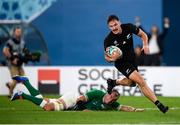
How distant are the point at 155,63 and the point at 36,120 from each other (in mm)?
13755

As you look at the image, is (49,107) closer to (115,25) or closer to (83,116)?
(83,116)

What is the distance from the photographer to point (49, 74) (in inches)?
1112

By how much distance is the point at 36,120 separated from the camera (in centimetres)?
1712

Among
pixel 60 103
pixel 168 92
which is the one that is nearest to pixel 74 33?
pixel 168 92

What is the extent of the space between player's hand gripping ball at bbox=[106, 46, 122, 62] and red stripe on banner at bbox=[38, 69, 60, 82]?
9406mm

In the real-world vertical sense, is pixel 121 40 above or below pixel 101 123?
above

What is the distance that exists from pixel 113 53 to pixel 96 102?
1.31 meters

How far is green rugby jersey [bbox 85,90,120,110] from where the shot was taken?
63.0ft

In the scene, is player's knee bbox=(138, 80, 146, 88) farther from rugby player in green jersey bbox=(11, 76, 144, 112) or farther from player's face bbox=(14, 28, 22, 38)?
player's face bbox=(14, 28, 22, 38)

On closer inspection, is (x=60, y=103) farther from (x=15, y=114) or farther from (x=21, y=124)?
(x=21, y=124)

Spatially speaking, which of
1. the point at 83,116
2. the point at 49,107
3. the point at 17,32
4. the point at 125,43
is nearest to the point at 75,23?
the point at 17,32

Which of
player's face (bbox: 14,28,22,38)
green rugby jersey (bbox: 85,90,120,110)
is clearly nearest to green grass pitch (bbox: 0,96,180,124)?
green rugby jersey (bbox: 85,90,120,110)

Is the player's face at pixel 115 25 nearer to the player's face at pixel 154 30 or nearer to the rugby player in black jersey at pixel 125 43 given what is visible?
the rugby player in black jersey at pixel 125 43

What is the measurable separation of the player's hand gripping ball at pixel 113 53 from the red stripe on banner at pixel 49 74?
9406mm
